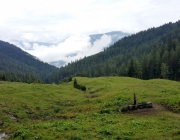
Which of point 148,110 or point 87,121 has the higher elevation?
point 148,110

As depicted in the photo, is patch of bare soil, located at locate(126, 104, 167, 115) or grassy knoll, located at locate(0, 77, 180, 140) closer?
grassy knoll, located at locate(0, 77, 180, 140)

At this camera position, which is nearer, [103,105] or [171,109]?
[171,109]

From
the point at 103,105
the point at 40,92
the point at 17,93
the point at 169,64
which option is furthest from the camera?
the point at 169,64

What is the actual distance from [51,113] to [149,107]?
18955 mm

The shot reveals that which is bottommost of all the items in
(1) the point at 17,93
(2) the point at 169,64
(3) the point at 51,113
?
(3) the point at 51,113

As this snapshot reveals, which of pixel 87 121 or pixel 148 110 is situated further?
pixel 148 110

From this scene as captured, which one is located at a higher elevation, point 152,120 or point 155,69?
Answer: point 155,69

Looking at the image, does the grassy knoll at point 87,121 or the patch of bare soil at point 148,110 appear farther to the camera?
the patch of bare soil at point 148,110

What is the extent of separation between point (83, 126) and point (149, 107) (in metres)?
13.4

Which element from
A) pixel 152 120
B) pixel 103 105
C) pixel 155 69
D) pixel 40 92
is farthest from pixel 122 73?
pixel 152 120

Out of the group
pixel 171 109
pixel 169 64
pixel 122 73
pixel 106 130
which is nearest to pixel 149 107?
pixel 171 109

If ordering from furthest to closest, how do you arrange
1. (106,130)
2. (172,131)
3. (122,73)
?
(122,73) → (106,130) → (172,131)

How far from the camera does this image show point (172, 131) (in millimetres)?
24438

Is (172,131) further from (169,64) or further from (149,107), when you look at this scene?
(169,64)
